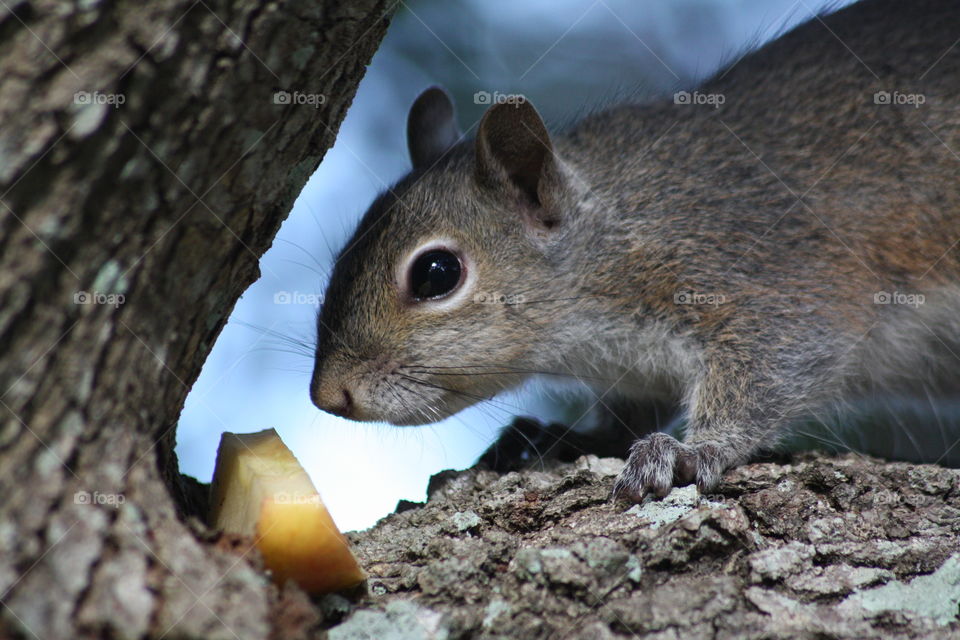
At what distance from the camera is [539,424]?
12.8ft

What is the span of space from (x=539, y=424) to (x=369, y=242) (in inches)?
44.3

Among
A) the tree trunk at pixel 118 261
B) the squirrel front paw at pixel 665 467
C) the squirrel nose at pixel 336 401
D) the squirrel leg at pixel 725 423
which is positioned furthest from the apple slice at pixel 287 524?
the squirrel leg at pixel 725 423

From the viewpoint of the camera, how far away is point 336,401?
10.9ft

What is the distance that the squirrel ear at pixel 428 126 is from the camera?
14.9ft

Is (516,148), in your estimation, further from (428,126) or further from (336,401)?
(336,401)

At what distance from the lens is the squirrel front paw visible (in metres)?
2.62

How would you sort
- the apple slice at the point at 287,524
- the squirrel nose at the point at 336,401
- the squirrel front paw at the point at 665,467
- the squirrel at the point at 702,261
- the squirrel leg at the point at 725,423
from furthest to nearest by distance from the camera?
the squirrel at the point at 702,261, the squirrel nose at the point at 336,401, the squirrel leg at the point at 725,423, the squirrel front paw at the point at 665,467, the apple slice at the point at 287,524

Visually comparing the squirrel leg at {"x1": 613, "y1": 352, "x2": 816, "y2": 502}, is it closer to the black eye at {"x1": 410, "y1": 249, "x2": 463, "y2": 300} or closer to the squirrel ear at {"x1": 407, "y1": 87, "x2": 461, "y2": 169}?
the black eye at {"x1": 410, "y1": 249, "x2": 463, "y2": 300}

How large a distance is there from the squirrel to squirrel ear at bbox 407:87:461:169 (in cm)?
62

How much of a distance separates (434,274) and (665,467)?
4.23 ft

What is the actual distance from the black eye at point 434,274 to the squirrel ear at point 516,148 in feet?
1.27

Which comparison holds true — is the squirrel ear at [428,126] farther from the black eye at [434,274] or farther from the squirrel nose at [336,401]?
the squirrel nose at [336,401]

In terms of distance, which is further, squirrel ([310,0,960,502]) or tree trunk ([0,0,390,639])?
squirrel ([310,0,960,502])

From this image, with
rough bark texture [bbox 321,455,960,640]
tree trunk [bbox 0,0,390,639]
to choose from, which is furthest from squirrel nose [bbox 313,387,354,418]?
tree trunk [bbox 0,0,390,639]
